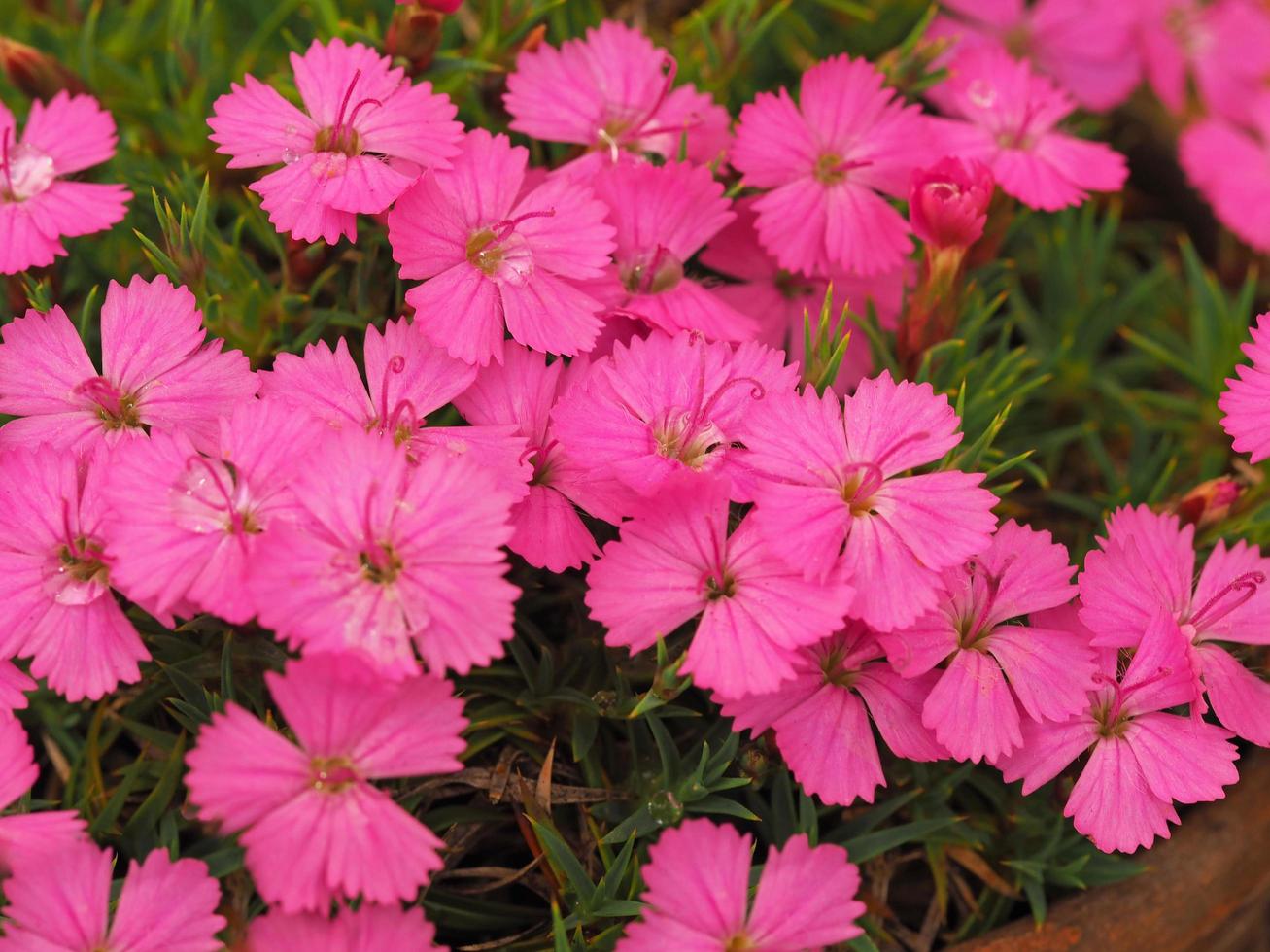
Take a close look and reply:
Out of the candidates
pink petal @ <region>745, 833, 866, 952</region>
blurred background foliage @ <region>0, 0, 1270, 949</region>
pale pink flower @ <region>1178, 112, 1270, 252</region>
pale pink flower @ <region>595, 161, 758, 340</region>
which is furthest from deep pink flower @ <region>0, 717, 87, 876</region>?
pale pink flower @ <region>1178, 112, 1270, 252</region>

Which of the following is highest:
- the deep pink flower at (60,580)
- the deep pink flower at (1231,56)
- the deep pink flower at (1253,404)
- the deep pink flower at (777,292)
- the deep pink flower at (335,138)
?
the deep pink flower at (1231,56)

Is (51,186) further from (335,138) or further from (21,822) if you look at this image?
(21,822)

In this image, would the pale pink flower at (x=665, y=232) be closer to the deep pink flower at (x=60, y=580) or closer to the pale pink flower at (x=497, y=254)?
the pale pink flower at (x=497, y=254)

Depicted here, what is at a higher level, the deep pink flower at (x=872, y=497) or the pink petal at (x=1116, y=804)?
the deep pink flower at (x=872, y=497)

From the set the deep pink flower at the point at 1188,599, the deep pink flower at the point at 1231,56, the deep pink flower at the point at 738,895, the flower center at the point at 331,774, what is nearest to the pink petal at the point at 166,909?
the flower center at the point at 331,774

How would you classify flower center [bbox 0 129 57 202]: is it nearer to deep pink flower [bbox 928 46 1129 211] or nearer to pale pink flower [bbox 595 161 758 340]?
pale pink flower [bbox 595 161 758 340]

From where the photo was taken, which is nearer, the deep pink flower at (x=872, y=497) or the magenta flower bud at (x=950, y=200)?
the deep pink flower at (x=872, y=497)

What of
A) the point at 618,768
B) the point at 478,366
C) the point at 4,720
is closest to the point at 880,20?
the point at 478,366
